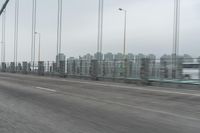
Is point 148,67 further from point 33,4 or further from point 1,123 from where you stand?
point 33,4

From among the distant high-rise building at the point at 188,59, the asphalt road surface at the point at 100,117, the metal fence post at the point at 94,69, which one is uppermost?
the distant high-rise building at the point at 188,59

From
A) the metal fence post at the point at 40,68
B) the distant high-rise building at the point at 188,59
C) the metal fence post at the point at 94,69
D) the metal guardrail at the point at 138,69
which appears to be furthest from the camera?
the metal fence post at the point at 40,68

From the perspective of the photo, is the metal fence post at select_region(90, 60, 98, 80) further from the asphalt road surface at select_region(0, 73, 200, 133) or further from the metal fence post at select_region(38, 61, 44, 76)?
the asphalt road surface at select_region(0, 73, 200, 133)

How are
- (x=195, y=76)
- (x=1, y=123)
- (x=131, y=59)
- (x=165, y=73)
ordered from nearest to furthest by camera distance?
1. (x=1, y=123)
2. (x=195, y=76)
3. (x=165, y=73)
4. (x=131, y=59)

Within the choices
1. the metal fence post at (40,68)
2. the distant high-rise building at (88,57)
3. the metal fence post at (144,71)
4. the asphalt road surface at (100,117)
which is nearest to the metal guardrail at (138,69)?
the metal fence post at (144,71)

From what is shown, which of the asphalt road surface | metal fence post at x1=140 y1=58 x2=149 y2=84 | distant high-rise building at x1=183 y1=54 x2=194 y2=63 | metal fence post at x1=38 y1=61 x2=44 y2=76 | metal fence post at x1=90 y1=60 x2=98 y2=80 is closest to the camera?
the asphalt road surface

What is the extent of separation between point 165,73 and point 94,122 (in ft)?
48.3

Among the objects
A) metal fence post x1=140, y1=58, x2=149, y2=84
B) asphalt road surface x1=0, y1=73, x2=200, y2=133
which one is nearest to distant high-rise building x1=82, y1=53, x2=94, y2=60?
metal fence post x1=140, y1=58, x2=149, y2=84

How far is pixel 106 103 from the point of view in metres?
11.1

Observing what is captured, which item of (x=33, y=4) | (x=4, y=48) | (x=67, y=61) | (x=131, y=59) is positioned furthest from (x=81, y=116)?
(x=4, y=48)

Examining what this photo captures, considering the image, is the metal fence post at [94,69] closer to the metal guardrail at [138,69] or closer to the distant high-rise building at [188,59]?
the metal guardrail at [138,69]

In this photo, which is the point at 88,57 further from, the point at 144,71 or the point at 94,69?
the point at 144,71

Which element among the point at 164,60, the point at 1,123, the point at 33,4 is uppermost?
the point at 33,4

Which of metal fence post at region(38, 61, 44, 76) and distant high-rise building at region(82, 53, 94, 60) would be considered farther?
metal fence post at region(38, 61, 44, 76)
